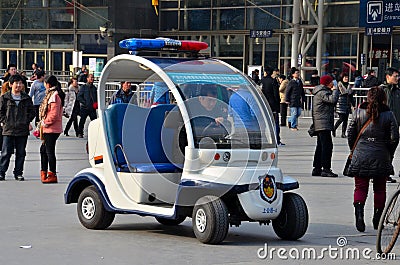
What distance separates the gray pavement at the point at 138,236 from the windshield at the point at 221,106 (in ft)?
3.61

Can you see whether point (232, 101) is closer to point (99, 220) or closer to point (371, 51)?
point (99, 220)

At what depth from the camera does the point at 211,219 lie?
920 centimetres

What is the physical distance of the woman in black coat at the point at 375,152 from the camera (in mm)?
10406

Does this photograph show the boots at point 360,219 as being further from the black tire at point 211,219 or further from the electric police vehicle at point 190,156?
the black tire at point 211,219

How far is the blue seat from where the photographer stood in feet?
34.2

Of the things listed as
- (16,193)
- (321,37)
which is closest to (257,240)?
(16,193)

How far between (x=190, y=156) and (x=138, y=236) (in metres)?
1.21

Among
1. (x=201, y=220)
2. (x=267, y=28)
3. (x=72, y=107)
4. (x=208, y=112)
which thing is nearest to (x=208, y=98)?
(x=208, y=112)

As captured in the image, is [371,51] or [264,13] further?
[264,13]

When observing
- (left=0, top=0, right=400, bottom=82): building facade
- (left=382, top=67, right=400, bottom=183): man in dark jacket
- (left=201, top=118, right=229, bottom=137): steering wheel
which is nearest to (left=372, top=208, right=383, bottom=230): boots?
(left=201, top=118, right=229, bottom=137): steering wheel

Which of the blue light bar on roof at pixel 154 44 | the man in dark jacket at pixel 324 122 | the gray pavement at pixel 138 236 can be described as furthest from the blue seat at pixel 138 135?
the man in dark jacket at pixel 324 122

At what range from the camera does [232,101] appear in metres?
9.94

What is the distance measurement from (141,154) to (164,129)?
0.39m

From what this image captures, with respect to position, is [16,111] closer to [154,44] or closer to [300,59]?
[154,44]
